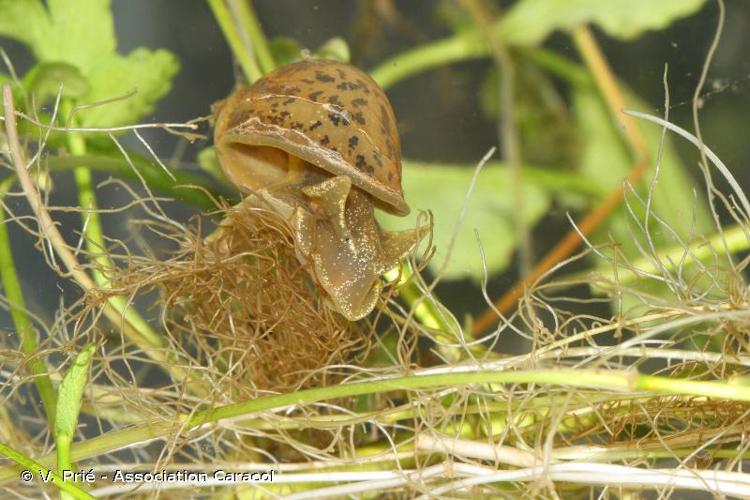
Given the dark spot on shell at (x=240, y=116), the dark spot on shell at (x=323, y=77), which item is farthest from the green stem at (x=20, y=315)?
the dark spot on shell at (x=323, y=77)

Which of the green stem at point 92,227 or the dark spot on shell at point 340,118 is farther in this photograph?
the green stem at point 92,227

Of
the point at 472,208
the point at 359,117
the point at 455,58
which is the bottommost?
the point at 472,208

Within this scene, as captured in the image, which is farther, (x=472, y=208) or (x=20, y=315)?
(x=472, y=208)

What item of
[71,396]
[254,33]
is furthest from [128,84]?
[71,396]

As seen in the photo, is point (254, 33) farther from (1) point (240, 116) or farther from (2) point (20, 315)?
(2) point (20, 315)

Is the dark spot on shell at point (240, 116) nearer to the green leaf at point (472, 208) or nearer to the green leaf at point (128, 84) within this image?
the green leaf at point (128, 84)

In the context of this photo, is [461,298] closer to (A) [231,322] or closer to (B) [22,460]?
(A) [231,322]
